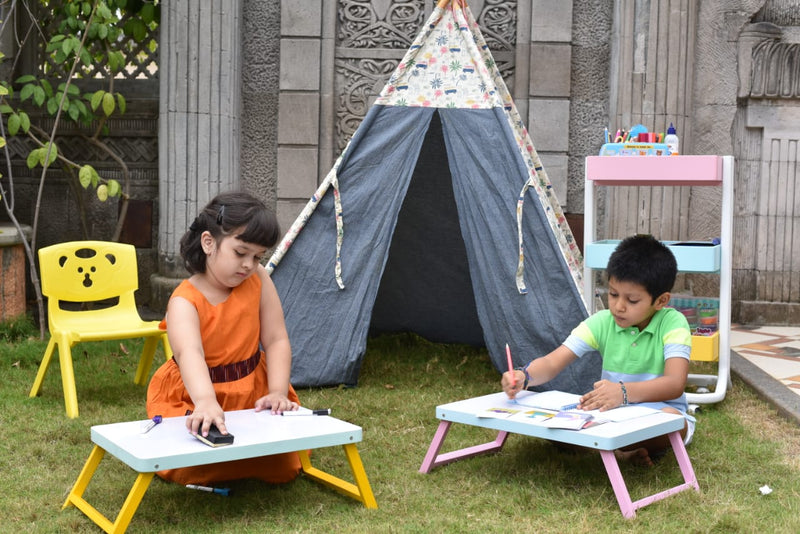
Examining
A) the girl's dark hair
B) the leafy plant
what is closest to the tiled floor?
the girl's dark hair

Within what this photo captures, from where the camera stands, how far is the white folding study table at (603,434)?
259 cm

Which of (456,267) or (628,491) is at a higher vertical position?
(456,267)

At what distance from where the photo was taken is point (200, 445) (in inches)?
94.2

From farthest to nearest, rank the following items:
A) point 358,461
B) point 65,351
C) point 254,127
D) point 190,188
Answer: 1. point 254,127
2. point 190,188
3. point 65,351
4. point 358,461

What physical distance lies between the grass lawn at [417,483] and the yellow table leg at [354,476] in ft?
0.11

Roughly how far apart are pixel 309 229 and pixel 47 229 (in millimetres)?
2971

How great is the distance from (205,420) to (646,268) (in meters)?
1.50

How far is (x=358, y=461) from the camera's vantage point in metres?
2.65

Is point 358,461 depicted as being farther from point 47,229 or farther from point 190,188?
point 47,229

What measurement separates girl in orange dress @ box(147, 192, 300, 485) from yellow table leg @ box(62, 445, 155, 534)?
258 mm

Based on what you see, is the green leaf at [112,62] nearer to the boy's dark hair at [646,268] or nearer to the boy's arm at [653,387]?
the boy's dark hair at [646,268]

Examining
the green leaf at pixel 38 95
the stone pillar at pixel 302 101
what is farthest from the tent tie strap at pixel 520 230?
the green leaf at pixel 38 95

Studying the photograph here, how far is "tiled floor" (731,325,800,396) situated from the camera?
4602 mm

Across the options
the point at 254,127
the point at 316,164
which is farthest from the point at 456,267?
the point at 254,127
